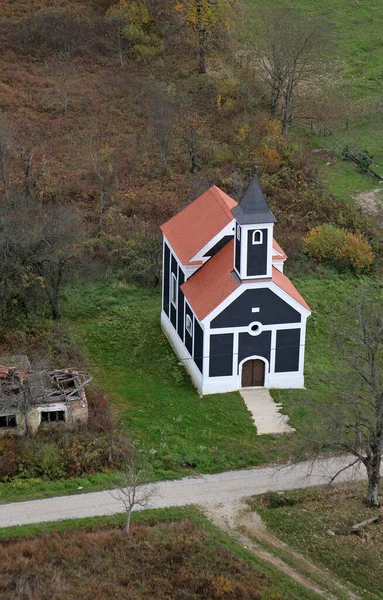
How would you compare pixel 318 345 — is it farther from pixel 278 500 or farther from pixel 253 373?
pixel 278 500

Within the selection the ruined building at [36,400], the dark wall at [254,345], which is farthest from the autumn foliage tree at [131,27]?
the ruined building at [36,400]

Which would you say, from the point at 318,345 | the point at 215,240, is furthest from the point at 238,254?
the point at 318,345

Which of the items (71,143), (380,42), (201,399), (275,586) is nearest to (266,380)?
(201,399)

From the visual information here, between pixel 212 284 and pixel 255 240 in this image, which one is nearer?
pixel 255 240

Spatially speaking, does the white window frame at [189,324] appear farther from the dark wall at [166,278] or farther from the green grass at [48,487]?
the green grass at [48,487]

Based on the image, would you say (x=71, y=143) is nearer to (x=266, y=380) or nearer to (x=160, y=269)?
(x=160, y=269)

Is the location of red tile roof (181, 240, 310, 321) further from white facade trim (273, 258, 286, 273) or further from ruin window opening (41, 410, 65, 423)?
ruin window opening (41, 410, 65, 423)
